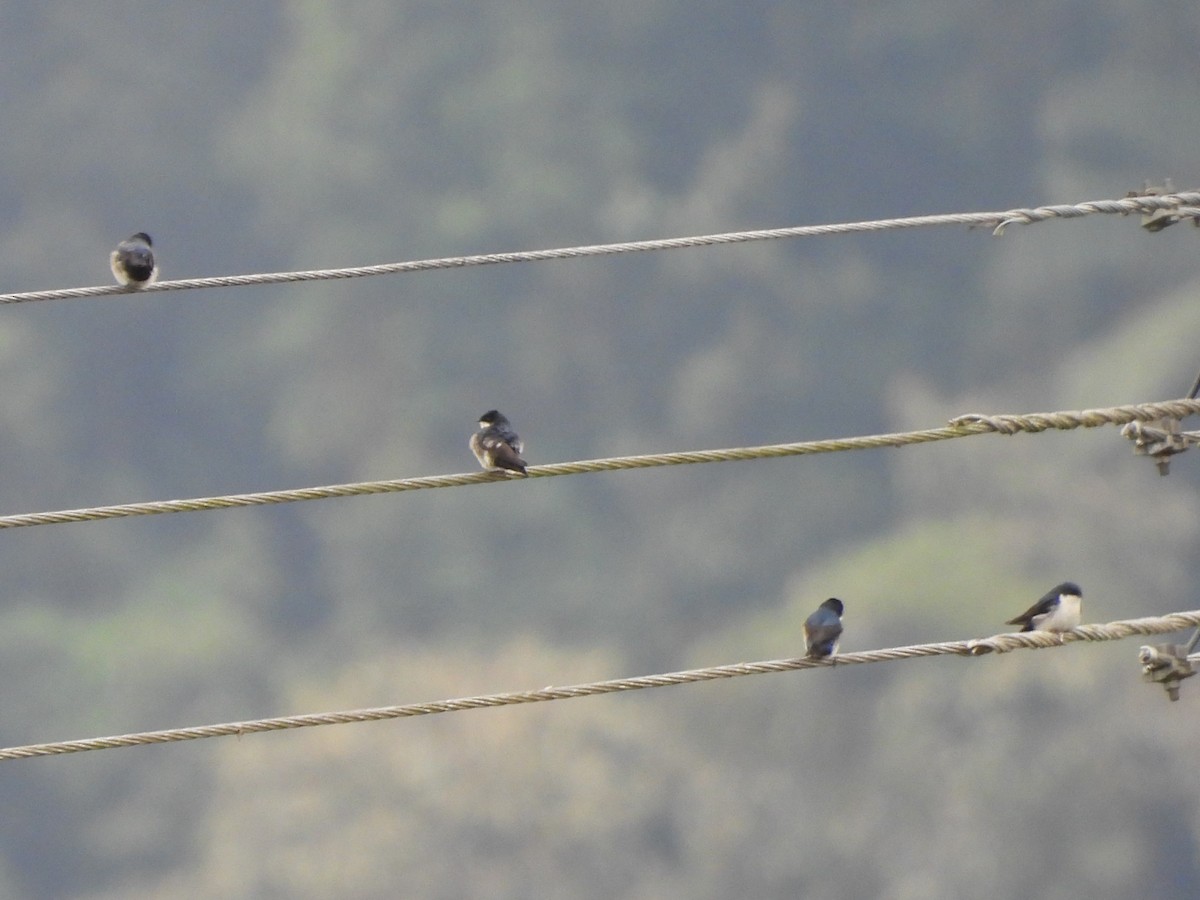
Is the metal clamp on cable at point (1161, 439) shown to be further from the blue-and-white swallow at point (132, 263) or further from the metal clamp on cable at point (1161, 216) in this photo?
the blue-and-white swallow at point (132, 263)

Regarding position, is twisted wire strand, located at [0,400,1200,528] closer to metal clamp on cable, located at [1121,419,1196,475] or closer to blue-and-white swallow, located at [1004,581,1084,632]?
metal clamp on cable, located at [1121,419,1196,475]

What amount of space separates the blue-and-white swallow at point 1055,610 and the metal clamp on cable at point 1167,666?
2536mm

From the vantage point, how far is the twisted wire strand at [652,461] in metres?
10.7

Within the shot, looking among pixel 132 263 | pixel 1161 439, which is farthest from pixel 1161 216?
pixel 132 263

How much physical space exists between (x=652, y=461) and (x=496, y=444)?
3.32m

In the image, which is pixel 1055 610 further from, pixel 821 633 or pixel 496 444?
pixel 496 444

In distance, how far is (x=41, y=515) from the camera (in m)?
10.7

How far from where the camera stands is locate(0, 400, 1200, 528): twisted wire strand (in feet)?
35.0

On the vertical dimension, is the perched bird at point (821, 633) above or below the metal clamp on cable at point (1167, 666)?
above

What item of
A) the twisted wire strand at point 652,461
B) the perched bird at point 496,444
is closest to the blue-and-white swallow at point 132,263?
the perched bird at point 496,444

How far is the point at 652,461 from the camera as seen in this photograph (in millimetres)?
10945

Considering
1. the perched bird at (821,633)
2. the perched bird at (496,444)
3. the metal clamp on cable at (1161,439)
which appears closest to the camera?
the metal clamp on cable at (1161,439)

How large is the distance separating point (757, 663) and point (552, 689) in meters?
0.98

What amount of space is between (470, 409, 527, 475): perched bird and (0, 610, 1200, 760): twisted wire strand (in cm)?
251
